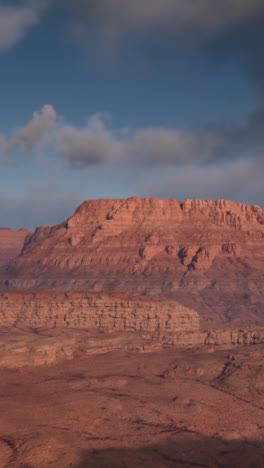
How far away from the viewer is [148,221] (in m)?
104

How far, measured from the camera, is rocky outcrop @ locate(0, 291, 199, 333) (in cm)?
3441

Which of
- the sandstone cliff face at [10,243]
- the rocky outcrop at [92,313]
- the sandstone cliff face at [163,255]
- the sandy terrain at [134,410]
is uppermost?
the sandstone cliff face at [10,243]

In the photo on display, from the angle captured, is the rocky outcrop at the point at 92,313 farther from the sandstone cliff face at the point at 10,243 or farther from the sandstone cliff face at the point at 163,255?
the sandstone cliff face at the point at 10,243

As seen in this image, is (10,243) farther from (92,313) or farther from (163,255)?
(92,313)

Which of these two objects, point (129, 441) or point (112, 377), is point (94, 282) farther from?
point (129, 441)

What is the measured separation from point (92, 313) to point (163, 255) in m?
62.8

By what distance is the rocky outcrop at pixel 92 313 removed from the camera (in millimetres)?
34406

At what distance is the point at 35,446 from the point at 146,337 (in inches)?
741

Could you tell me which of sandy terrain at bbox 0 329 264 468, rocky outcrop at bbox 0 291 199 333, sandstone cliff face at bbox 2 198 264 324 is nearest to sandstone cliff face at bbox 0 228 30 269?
sandstone cliff face at bbox 2 198 264 324

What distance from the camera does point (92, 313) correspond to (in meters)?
35.2

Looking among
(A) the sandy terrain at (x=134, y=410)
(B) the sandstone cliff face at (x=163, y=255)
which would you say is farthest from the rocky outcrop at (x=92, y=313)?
(B) the sandstone cliff face at (x=163, y=255)

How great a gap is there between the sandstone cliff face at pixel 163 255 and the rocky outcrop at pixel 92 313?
4386cm

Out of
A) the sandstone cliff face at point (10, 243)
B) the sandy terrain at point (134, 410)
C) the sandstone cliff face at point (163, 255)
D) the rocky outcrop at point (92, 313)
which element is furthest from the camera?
the sandstone cliff face at point (10, 243)

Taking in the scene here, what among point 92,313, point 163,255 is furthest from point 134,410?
point 163,255
